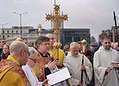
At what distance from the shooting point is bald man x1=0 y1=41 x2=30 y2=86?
4945mm

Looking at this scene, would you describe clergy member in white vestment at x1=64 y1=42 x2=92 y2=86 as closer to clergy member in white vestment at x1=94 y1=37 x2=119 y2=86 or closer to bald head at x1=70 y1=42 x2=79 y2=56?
bald head at x1=70 y1=42 x2=79 y2=56

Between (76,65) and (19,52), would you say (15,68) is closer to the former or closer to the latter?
(19,52)

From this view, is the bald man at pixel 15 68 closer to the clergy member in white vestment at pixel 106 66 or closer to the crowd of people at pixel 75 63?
the crowd of people at pixel 75 63

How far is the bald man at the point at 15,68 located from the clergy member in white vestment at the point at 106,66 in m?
3.95

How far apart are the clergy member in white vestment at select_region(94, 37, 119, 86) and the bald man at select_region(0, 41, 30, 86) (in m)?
3.95

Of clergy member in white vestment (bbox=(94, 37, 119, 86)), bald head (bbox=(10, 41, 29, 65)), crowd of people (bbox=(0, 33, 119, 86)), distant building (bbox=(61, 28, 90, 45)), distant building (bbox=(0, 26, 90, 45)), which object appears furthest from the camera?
distant building (bbox=(61, 28, 90, 45))

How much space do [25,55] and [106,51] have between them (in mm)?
4486

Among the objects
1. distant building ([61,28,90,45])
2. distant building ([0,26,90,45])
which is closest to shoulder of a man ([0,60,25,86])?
distant building ([0,26,90,45])

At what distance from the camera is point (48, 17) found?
9719 mm

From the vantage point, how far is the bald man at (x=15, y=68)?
4945 mm

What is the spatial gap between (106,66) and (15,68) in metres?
4.69

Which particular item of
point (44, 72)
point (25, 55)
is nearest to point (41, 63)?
point (44, 72)

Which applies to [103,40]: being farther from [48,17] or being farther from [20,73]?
[20,73]

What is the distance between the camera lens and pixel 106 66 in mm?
9422
